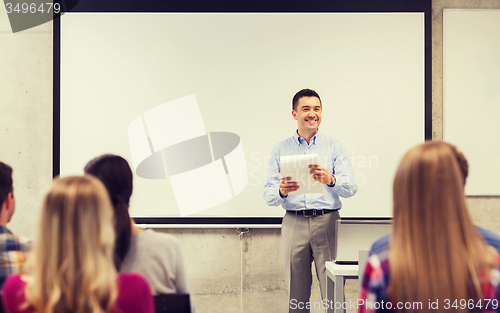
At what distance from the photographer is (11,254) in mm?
1136

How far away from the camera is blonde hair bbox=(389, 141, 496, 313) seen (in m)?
0.80

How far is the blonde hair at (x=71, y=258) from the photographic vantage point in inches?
32.7

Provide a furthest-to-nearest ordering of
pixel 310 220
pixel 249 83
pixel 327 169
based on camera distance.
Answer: pixel 249 83
pixel 327 169
pixel 310 220

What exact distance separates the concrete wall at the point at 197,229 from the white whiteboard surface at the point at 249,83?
20 centimetres

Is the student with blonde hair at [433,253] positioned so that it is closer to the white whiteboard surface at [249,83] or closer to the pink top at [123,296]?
the pink top at [123,296]

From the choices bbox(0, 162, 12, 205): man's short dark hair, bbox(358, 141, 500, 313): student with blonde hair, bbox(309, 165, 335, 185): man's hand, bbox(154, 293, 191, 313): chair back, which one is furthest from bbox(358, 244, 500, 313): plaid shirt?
bbox(309, 165, 335, 185): man's hand

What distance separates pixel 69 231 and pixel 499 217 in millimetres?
3608

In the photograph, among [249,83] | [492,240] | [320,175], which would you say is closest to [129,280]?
[492,240]

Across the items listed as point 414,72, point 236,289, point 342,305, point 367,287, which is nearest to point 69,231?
point 367,287

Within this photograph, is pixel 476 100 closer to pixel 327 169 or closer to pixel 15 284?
pixel 327 169

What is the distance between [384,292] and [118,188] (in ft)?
2.88

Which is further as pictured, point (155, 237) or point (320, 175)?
point (320, 175)

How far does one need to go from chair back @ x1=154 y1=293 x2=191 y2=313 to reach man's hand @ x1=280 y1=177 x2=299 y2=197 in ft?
4.45

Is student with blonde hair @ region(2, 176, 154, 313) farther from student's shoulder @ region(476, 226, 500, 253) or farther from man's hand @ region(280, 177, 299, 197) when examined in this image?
man's hand @ region(280, 177, 299, 197)
